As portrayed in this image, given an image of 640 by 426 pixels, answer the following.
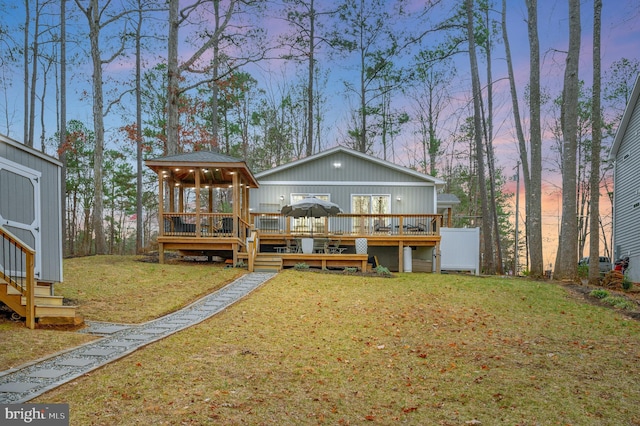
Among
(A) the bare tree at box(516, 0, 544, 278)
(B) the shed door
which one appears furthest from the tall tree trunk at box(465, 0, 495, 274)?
(B) the shed door

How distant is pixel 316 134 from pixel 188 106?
10005 mm

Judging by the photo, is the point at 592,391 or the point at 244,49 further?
the point at 244,49

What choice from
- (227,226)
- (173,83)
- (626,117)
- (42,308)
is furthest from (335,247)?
(626,117)

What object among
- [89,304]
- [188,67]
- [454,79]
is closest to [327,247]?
[89,304]

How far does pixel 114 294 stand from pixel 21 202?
279 centimetres

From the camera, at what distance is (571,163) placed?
567 inches

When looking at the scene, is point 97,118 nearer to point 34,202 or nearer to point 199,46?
point 199,46

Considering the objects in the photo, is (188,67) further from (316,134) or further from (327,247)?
(316,134)

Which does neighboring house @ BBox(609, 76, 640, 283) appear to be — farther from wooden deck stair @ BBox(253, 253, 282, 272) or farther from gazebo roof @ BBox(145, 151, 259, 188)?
gazebo roof @ BBox(145, 151, 259, 188)

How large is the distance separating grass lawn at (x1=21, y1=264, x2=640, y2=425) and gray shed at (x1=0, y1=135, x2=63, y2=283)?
11.6 ft

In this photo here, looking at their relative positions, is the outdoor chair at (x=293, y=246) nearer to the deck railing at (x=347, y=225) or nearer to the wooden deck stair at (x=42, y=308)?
the deck railing at (x=347, y=225)

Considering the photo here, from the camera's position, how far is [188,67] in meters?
18.8

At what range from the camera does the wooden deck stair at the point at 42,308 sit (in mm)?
6660

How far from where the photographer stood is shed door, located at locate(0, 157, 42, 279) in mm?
7500
